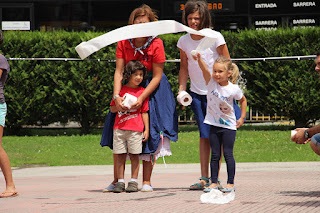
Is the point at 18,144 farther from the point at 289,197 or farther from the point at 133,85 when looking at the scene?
the point at 289,197

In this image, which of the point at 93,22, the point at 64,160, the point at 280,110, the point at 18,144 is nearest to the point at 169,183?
the point at 64,160

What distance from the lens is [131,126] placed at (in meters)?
6.22

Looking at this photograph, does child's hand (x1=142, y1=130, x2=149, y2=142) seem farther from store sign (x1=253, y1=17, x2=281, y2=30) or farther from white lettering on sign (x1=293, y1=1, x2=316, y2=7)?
white lettering on sign (x1=293, y1=1, x2=316, y2=7)

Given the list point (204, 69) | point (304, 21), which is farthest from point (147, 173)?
point (304, 21)

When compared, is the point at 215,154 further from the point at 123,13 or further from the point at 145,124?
the point at 123,13

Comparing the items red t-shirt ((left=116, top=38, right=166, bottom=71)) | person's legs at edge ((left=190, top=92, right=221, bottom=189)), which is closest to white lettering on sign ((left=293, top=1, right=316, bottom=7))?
person's legs at edge ((left=190, top=92, right=221, bottom=189))

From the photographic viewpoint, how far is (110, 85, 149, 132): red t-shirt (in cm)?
623

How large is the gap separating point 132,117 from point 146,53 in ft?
2.23

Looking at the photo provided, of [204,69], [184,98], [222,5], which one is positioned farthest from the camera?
[222,5]

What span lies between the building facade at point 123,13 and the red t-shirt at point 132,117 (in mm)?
12438

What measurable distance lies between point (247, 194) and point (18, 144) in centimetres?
720

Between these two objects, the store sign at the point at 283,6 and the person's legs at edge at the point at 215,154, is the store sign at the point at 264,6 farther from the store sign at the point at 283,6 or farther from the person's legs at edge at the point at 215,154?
the person's legs at edge at the point at 215,154

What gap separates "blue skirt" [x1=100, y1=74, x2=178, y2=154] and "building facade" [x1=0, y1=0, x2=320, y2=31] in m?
12.3

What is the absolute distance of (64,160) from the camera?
10242 millimetres
